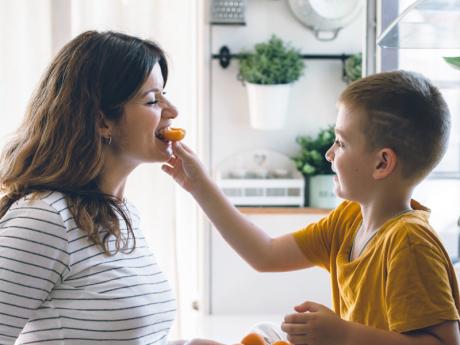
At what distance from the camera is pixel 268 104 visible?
2.72 metres

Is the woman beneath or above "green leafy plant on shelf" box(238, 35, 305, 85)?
beneath

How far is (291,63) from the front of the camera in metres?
2.73

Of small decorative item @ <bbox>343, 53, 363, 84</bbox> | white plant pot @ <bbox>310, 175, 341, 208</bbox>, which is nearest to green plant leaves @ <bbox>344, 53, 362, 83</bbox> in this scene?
small decorative item @ <bbox>343, 53, 363, 84</bbox>

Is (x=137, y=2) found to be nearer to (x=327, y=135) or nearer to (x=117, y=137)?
(x=327, y=135)

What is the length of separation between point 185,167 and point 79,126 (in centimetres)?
31

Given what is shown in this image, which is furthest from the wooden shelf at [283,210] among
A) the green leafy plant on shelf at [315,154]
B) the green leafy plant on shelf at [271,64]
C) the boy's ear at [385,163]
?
the boy's ear at [385,163]

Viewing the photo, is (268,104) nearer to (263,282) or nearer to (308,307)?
(263,282)

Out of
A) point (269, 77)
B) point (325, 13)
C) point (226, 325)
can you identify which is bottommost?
point (226, 325)

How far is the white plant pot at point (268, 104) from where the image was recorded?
8.92 ft

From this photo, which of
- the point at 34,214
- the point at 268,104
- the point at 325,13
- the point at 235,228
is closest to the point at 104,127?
the point at 34,214

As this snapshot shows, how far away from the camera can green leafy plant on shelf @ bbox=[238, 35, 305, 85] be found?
2699 mm

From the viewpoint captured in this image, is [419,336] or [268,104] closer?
[419,336]

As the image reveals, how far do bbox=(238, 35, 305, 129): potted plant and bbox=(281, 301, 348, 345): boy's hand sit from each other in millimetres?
1649

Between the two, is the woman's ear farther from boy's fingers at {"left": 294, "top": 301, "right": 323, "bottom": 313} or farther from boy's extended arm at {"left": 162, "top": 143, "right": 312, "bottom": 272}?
boy's fingers at {"left": 294, "top": 301, "right": 323, "bottom": 313}
